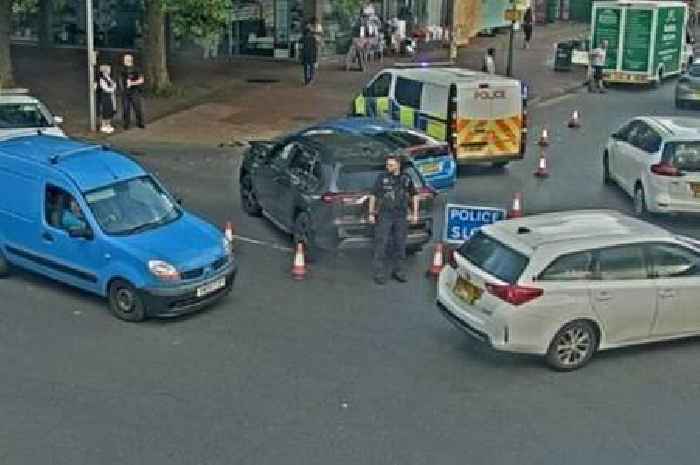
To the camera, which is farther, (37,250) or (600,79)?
(600,79)

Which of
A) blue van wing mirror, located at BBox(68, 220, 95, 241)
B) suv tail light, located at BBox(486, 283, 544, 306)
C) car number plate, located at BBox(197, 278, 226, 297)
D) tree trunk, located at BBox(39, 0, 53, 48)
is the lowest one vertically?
car number plate, located at BBox(197, 278, 226, 297)

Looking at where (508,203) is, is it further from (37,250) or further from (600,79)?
(600,79)

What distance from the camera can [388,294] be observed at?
11.7m

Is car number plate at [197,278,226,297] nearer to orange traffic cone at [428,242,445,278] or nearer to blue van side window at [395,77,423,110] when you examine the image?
orange traffic cone at [428,242,445,278]

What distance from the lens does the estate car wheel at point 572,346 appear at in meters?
9.37

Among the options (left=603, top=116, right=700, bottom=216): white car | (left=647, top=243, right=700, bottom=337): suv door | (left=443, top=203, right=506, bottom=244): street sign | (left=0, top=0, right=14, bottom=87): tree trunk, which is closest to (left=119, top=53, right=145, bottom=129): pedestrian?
(left=0, top=0, right=14, bottom=87): tree trunk

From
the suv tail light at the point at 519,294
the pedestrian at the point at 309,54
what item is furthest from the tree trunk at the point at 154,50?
the suv tail light at the point at 519,294

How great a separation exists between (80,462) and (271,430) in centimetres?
154

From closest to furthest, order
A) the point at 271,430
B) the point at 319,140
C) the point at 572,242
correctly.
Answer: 1. the point at 271,430
2. the point at 572,242
3. the point at 319,140

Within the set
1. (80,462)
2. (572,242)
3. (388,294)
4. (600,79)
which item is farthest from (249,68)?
(80,462)

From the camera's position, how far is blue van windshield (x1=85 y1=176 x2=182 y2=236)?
35.2ft

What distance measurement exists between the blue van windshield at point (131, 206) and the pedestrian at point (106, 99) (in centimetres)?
985

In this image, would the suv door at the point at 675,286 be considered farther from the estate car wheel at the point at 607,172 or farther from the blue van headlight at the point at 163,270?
the estate car wheel at the point at 607,172

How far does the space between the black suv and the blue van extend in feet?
6.01
